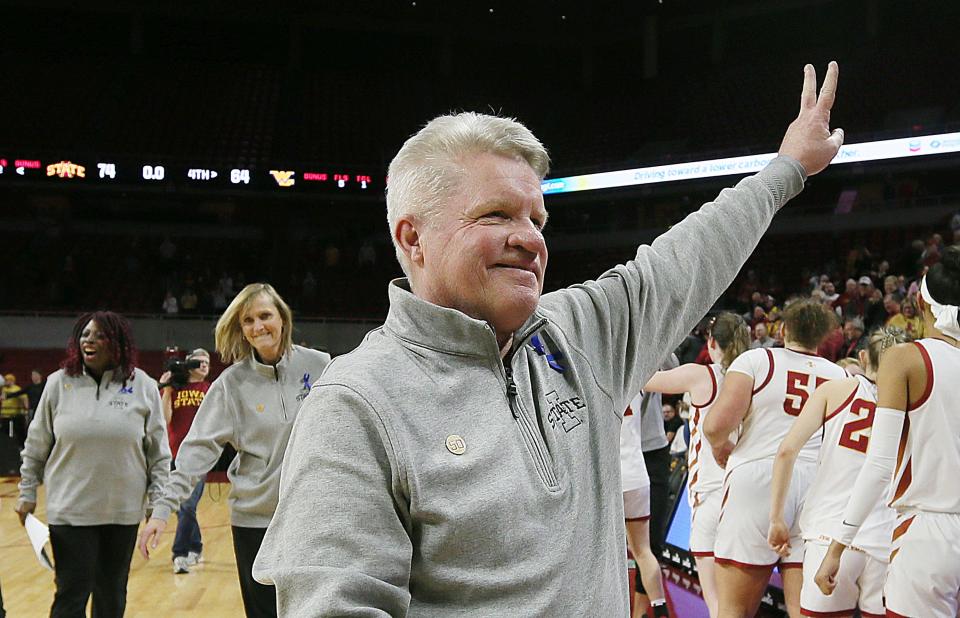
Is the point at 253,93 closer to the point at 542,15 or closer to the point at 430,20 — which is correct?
the point at 430,20

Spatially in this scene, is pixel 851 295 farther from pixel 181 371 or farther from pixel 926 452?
pixel 926 452

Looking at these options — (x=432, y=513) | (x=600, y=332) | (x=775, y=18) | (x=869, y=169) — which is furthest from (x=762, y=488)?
(x=775, y=18)

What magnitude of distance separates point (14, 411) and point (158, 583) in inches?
350

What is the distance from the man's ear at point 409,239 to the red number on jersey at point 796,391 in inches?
119

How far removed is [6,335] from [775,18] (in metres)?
17.6

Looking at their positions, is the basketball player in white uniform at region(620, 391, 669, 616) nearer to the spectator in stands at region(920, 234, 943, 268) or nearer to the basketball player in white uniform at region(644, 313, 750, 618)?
the basketball player in white uniform at region(644, 313, 750, 618)

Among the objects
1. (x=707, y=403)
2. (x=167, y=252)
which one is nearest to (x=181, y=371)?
(x=707, y=403)

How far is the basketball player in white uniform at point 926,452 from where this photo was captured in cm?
275

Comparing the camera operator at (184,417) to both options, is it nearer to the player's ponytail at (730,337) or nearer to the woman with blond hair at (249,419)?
the woman with blond hair at (249,419)

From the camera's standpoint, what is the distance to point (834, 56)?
1903 centimetres

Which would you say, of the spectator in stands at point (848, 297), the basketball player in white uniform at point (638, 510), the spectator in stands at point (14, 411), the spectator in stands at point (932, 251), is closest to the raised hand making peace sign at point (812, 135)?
the basketball player in white uniform at point (638, 510)

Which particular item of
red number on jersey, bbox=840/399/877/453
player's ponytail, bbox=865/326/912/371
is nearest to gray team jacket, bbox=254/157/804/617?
player's ponytail, bbox=865/326/912/371

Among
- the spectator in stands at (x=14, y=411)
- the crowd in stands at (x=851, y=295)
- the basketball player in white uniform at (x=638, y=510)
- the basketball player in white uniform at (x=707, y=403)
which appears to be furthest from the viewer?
the spectator in stands at (x=14, y=411)

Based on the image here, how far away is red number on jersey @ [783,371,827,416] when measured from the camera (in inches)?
159
